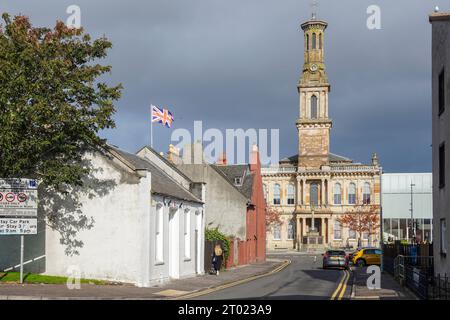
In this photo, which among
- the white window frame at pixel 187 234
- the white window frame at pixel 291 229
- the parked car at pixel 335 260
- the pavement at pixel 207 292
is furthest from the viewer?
the white window frame at pixel 291 229

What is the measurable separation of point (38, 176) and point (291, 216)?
98129 millimetres

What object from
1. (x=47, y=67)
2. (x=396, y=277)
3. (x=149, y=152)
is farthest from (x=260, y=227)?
(x=47, y=67)

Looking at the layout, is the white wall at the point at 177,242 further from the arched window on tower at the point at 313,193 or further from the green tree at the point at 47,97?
the arched window on tower at the point at 313,193

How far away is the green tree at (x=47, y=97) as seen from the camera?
84.3 feet

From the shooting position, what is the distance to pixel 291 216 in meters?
124

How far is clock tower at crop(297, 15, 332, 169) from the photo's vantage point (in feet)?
400

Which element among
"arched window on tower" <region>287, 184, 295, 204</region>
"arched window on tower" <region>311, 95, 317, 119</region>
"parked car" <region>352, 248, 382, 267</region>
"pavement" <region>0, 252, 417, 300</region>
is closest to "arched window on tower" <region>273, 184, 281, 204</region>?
"arched window on tower" <region>287, 184, 295, 204</region>

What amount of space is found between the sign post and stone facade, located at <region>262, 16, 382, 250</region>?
3704 inches

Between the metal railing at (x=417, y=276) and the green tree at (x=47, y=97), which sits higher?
the green tree at (x=47, y=97)

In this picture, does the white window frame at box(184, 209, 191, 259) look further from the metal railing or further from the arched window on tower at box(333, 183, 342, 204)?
the arched window on tower at box(333, 183, 342, 204)

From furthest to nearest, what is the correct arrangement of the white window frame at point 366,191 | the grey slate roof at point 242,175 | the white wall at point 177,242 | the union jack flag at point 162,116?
1. the white window frame at point 366,191
2. the grey slate roof at point 242,175
3. the union jack flag at point 162,116
4. the white wall at point 177,242

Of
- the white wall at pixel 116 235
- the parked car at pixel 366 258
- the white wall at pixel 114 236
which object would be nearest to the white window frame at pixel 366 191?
the parked car at pixel 366 258

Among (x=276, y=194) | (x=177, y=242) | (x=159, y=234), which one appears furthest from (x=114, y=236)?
(x=276, y=194)

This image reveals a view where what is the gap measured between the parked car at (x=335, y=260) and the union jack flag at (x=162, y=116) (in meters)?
15.8
